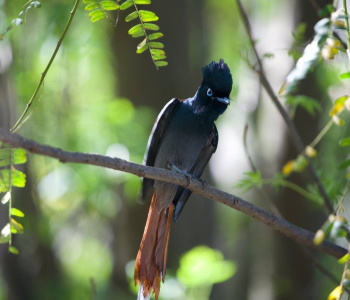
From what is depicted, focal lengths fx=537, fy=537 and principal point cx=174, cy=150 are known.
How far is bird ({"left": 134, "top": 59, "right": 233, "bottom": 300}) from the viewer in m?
3.98

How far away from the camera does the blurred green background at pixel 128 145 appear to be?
5.43 m

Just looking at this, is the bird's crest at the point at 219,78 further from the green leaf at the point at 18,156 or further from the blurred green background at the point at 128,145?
the green leaf at the point at 18,156

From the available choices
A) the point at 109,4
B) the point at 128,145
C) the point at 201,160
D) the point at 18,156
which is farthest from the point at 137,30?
the point at 128,145

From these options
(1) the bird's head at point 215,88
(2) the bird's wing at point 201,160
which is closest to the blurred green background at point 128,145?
(2) the bird's wing at point 201,160

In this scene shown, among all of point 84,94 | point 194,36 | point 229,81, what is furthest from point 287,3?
point 84,94

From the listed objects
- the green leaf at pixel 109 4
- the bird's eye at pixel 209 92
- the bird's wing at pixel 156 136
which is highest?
the green leaf at pixel 109 4

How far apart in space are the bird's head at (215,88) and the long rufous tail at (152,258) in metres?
0.94

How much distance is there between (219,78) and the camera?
399cm

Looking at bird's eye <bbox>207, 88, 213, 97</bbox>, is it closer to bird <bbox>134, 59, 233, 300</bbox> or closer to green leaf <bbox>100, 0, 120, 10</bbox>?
bird <bbox>134, 59, 233, 300</bbox>

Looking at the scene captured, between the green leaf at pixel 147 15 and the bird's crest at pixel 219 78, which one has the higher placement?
the green leaf at pixel 147 15

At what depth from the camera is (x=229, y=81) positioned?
3.97m

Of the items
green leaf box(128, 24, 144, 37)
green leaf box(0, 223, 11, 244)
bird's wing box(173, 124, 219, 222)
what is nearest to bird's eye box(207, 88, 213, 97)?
bird's wing box(173, 124, 219, 222)

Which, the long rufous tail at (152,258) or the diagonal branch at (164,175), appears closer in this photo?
the diagonal branch at (164,175)

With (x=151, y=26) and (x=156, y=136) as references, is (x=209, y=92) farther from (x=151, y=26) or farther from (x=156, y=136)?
(x=151, y=26)
